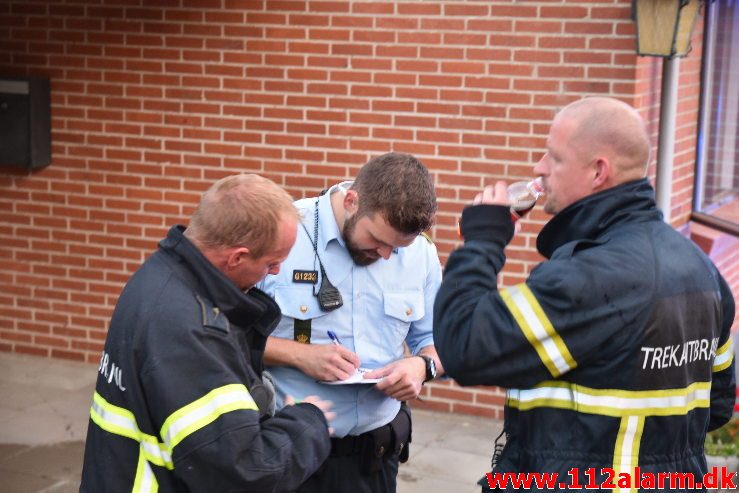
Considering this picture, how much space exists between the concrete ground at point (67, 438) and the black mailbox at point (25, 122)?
1528 millimetres

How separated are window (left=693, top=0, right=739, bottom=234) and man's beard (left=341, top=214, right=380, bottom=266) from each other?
13.6 feet

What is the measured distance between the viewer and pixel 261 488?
2.61 m

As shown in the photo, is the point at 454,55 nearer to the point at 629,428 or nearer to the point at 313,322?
the point at 313,322

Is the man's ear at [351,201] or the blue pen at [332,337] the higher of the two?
the man's ear at [351,201]

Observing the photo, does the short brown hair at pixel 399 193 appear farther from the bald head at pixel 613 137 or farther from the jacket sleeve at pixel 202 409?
the jacket sleeve at pixel 202 409

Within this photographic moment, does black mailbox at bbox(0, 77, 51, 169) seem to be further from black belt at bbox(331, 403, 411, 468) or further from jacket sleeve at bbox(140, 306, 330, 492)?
jacket sleeve at bbox(140, 306, 330, 492)

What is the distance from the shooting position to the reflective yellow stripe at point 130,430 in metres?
2.55

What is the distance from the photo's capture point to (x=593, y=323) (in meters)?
2.53

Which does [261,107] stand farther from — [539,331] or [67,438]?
[539,331]

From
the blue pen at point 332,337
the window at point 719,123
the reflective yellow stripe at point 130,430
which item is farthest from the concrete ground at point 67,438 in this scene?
the reflective yellow stripe at point 130,430

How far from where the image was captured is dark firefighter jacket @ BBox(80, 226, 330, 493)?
2.49 m

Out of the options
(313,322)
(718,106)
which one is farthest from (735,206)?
(313,322)

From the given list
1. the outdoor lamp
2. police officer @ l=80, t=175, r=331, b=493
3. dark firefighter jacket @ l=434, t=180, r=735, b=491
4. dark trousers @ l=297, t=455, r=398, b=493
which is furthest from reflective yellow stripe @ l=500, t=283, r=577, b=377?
the outdoor lamp

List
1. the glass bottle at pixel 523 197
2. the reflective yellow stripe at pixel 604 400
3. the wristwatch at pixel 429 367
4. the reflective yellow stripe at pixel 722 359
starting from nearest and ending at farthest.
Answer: the reflective yellow stripe at pixel 604 400 < the glass bottle at pixel 523 197 < the reflective yellow stripe at pixel 722 359 < the wristwatch at pixel 429 367
